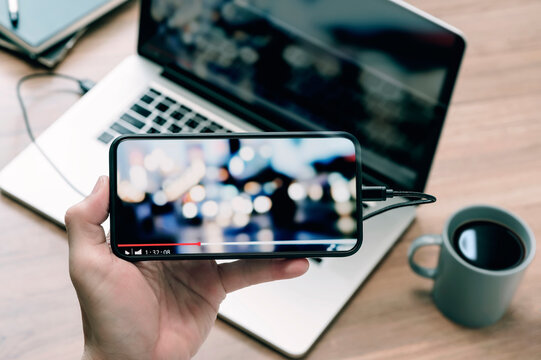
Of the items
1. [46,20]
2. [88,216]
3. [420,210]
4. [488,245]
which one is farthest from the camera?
[46,20]

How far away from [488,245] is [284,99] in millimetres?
340

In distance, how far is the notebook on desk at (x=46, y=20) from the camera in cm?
91

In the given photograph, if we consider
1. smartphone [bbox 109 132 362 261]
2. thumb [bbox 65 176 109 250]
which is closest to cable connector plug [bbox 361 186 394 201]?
smartphone [bbox 109 132 362 261]

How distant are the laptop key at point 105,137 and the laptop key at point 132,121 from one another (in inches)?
1.3

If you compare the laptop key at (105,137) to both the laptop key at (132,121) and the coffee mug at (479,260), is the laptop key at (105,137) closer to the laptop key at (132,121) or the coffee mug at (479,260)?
the laptop key at (132,121)

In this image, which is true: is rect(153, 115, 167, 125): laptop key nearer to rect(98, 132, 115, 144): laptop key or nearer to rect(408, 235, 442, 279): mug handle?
rect(98, 132, 115, 144): laptop key

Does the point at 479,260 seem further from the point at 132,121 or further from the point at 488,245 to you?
the point at 132,121

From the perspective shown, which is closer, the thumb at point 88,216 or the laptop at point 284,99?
the thumb at point 88,216

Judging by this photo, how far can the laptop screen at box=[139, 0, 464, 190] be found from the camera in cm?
71

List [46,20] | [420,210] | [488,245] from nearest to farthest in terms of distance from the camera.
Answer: [488,245] < [420,210] < [46,20]

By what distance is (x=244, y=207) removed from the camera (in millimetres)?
610

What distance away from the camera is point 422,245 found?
28.2 inches

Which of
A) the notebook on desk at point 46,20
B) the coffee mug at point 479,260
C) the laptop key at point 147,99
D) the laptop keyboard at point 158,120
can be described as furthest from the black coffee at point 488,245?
the notebook on desk at point 46,20

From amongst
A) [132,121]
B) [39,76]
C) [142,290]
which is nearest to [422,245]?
[142,290]
